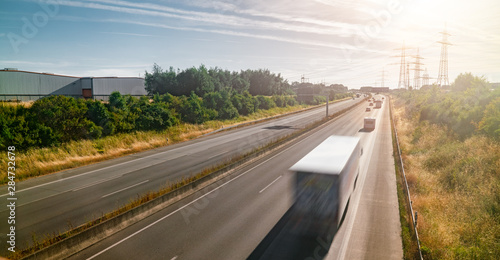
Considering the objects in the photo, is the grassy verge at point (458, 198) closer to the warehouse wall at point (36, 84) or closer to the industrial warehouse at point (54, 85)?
the industrial warehouse at point (54, 85)

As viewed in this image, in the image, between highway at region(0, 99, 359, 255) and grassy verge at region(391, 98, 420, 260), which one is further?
highway at region(0, 99, 359, 255)

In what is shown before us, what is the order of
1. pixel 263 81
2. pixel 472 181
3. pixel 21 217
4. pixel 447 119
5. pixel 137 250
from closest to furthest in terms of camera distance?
pixel 137 250 → pixel 21 217 → pixel 472 181 → pixel 447 119 → pixel 263 81

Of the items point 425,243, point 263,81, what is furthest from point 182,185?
point 263,81

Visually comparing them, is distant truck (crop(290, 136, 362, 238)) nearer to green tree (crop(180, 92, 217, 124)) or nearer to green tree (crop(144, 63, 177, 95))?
green tree (crop(180, 92, 217, 124))

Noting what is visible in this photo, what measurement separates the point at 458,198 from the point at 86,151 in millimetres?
30807

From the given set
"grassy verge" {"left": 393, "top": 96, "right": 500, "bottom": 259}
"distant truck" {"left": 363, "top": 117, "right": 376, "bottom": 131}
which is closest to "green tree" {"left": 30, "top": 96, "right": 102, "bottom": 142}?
"grassy verge" {"left": 393, "top": 96, "right": 500, "bottom": 259}

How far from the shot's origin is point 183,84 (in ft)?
257

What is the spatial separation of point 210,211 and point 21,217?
9722 mm

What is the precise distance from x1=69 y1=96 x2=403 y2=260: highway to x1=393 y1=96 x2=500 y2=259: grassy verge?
143 cm

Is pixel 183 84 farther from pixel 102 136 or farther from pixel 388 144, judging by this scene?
pixel 388 144

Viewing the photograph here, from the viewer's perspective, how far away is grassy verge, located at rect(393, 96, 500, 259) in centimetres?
1070

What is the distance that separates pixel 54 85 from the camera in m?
53.8

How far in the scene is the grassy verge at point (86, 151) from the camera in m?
21.0

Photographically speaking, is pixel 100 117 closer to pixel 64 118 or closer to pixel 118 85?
pixel 64 118
